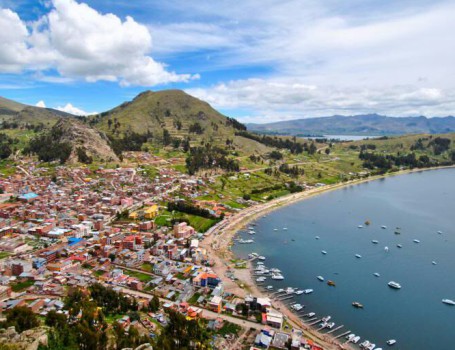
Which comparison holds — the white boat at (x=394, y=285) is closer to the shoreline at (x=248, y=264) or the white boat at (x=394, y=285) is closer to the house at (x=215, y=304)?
the shoreline at (x=248, y=264)

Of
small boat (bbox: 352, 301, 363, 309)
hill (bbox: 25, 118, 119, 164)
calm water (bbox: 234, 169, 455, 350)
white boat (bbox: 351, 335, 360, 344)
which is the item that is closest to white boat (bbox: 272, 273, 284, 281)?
calm water (bbox: 234, 169, 455, 350)

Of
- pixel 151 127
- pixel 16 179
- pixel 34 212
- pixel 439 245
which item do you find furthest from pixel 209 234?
pixel 151 127

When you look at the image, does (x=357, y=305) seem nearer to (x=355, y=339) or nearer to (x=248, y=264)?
(x=355, y=339)

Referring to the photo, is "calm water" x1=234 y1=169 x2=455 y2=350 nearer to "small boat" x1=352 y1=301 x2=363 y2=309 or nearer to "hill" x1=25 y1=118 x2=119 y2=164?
"small boat" x1=352 y1=301 x2=363 y2=309

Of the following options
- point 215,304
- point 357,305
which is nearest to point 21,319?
point 215,304

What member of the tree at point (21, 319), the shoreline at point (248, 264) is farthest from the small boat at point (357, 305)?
the tree at point (21, 319)

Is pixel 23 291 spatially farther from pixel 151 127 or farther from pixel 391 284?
pixel 151 127
